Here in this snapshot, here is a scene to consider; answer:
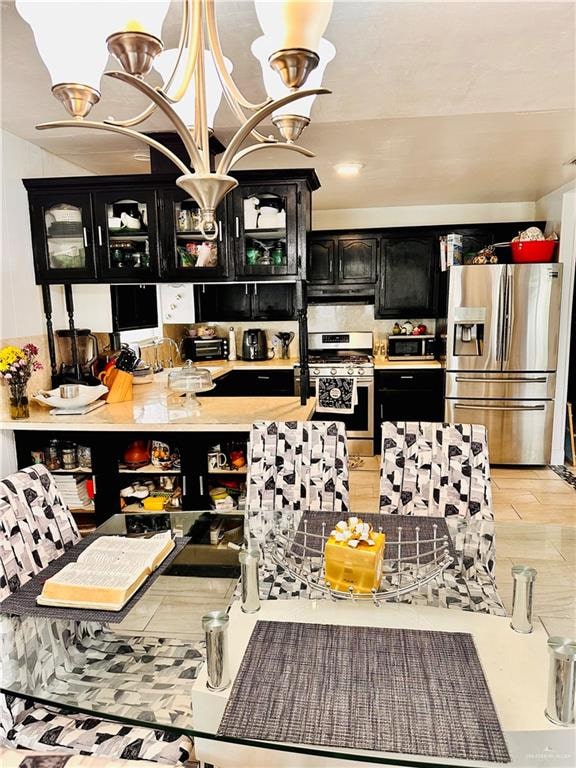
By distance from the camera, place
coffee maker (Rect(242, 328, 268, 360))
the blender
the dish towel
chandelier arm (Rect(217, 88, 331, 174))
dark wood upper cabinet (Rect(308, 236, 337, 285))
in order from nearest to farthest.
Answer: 1. chandelier arm (Rect(217, 88, 331, 174))
2. the dish towel
3. dark wood upper cabinet (Rect(308, 236, 337, 285))
4. coffee maker (Rect(242, 328, 268, 360))
5. the blender

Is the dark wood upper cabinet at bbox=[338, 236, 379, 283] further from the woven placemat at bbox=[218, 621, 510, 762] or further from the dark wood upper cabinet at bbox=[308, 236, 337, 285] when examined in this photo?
the woven placemat at bbox=[218, 621, 510, 762]

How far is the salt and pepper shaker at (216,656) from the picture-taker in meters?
1.08

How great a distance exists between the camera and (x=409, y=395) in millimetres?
5066

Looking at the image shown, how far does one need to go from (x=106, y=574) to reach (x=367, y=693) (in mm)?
777

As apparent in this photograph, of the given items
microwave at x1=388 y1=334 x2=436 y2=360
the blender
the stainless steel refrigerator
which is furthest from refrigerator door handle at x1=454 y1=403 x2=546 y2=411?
the blender

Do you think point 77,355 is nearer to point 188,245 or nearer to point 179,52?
point 188,245

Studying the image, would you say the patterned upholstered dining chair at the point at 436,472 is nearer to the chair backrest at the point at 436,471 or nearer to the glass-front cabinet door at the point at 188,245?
the chair backrest at the point at 436,471

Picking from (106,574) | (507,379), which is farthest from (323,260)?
(106,574)

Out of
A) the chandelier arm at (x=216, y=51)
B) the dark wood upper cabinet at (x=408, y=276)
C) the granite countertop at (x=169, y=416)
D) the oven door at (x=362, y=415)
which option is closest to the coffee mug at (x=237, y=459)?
the granite countertop at (x=169, y=416)

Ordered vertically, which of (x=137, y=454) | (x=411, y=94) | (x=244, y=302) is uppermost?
(x=411, y=94)

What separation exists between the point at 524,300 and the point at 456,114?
234 centimetres

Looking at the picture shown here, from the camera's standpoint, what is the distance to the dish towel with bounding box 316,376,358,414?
5.01 metres

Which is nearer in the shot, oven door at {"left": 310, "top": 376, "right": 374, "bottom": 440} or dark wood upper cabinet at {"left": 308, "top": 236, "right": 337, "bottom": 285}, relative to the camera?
oven door at {"left": 310, "top": 376, "right": 374, "bottom": 440}

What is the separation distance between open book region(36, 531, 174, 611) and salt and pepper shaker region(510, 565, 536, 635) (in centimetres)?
97
